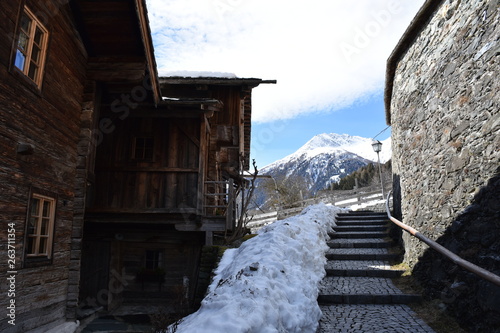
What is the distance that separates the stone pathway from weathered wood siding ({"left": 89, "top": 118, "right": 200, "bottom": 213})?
4.24 metres

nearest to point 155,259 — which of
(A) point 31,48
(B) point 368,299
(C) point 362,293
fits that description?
(A) point 31,48

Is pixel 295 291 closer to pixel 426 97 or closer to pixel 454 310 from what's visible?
pixel 454 310

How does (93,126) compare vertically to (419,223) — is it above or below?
above

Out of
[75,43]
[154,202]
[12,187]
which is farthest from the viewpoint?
[154,202]

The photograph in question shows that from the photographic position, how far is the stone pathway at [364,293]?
421 cm

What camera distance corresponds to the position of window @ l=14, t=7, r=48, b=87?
523 centimetres

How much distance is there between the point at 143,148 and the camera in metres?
9.65

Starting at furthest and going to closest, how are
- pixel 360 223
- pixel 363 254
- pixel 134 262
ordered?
pixel 360 223 < pixel 134 262 < pixel 363 254

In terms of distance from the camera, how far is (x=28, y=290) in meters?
Answer: 5.18

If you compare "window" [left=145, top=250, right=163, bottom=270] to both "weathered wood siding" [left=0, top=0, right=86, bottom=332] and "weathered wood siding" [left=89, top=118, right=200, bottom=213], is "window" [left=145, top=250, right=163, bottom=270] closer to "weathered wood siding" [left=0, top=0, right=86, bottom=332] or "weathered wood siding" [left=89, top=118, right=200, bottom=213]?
"weathered wood siding" [left=89, top=118, right=200, bottom=213]

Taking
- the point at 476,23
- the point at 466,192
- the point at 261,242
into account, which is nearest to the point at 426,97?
the point at 476,23

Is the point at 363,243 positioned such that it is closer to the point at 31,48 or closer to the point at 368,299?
the point at 368,299

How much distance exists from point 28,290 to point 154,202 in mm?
4084

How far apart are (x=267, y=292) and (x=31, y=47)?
17.2ft
